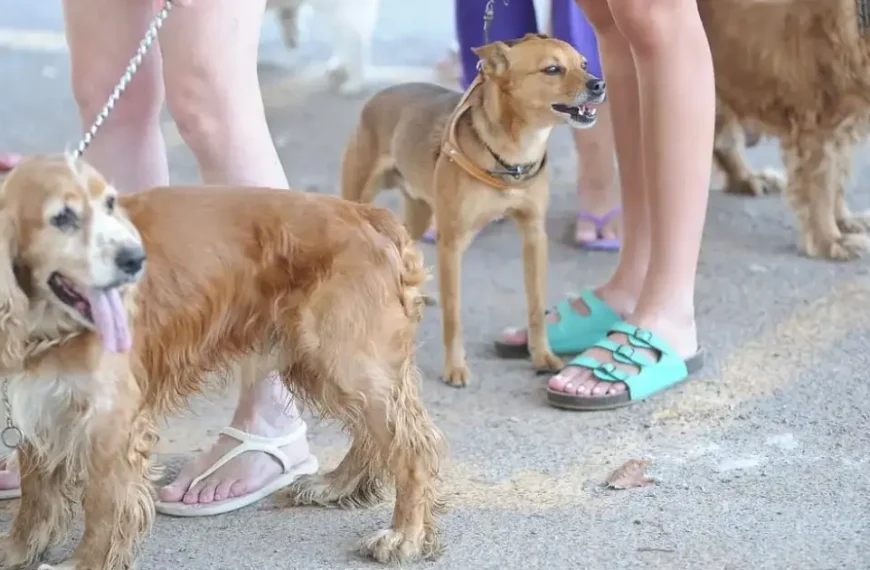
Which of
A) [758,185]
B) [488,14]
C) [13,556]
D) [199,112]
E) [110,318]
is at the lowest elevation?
[13,556]

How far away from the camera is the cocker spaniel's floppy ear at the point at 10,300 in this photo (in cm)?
161

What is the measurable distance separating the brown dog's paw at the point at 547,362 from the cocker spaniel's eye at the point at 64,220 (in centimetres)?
142

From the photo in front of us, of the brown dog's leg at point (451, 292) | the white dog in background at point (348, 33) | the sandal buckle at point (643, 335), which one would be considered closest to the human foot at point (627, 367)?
the sandal buckle at point (643, 335)

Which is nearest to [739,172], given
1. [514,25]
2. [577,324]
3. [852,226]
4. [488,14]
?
[852,226]

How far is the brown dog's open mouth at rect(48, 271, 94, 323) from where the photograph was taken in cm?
165

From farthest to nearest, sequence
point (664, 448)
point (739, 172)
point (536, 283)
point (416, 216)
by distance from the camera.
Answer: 1. point (739, 172)
2. point (416, 216)
3. point (536, 283)
4. point (664, 448)

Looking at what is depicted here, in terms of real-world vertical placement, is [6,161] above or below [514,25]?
below

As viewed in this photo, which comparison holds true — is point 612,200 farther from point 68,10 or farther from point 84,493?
point 84,493

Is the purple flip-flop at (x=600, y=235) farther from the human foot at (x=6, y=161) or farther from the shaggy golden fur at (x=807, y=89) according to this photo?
the human foot at (x=6, y=161)

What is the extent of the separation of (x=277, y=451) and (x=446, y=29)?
4789mm

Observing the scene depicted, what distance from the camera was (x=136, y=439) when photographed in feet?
5.98

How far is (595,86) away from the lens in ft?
8.93

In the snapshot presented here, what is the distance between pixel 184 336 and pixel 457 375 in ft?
3.29

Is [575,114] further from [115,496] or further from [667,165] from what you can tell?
[115,496]
